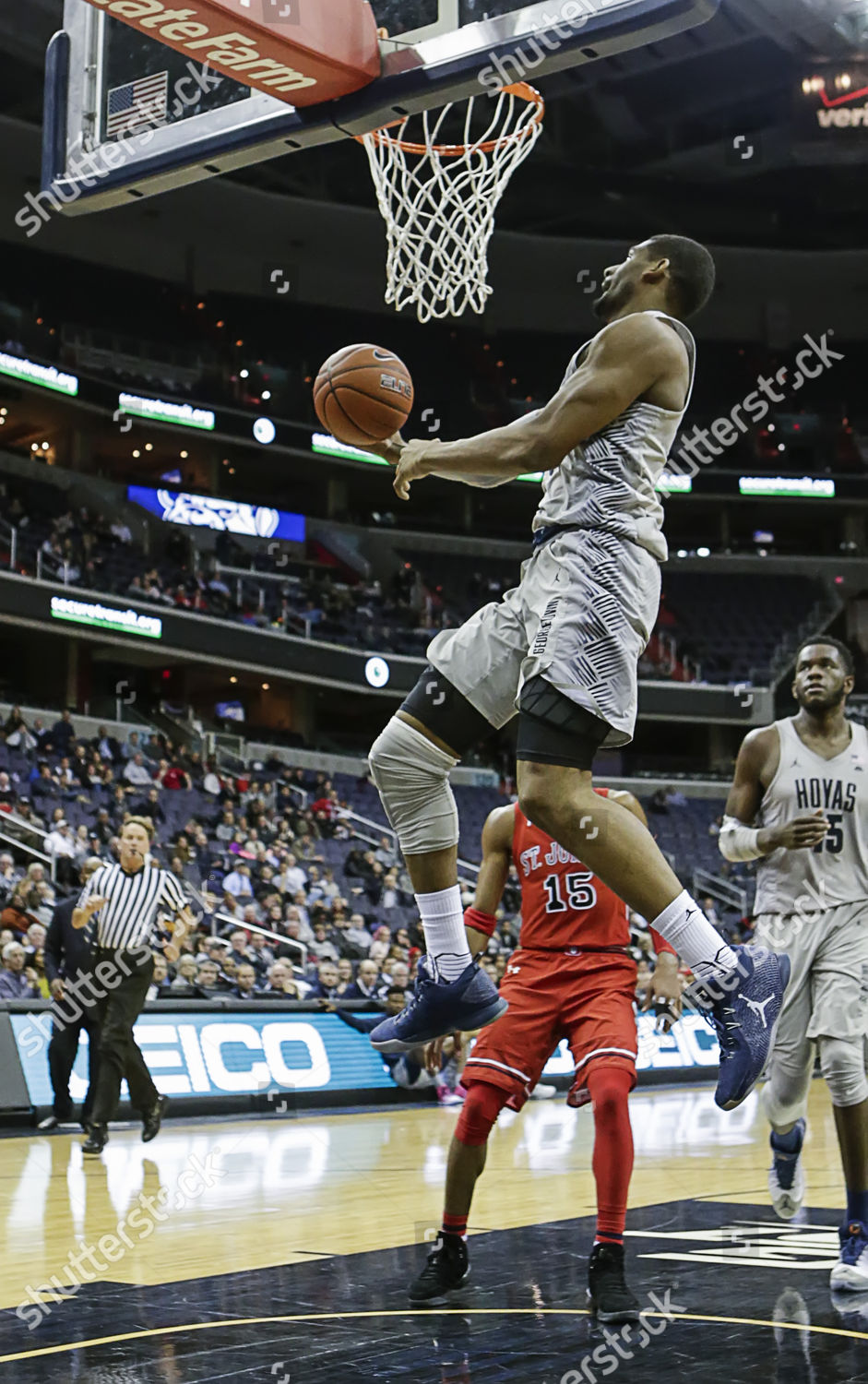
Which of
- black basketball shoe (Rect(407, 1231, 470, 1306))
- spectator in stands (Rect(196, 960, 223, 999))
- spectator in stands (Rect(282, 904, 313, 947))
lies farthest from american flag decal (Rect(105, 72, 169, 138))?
spectator in stands (Rect(282, 904, 313, 947))

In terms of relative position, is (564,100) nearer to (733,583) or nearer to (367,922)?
(733,583)

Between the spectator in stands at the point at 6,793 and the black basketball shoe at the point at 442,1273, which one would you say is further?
the spectator in stands at the point at 6,793

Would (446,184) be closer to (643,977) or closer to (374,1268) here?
(374,1268)

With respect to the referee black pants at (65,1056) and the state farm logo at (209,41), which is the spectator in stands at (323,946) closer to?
the referee black pants at (65,1056)

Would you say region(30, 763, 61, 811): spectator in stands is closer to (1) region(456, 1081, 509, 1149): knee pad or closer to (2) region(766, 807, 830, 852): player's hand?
(1) region(456, 1081, 509, 1149): knee pad

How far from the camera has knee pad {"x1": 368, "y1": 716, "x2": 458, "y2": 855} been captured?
4160 mm

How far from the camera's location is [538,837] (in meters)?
5.57

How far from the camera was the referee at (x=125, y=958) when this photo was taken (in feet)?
30.7

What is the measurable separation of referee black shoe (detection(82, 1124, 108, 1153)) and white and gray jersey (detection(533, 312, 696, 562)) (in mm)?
6541

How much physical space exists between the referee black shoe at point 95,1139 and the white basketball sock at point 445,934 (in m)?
5.72

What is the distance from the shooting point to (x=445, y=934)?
4.29 metres

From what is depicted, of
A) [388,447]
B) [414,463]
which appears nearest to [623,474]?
[414,463]

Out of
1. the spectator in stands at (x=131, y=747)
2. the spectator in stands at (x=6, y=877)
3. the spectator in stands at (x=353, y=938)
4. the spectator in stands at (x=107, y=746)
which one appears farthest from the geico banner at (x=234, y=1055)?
the spectator in stands at (x=131, y=747)

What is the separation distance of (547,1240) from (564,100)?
982 inches
